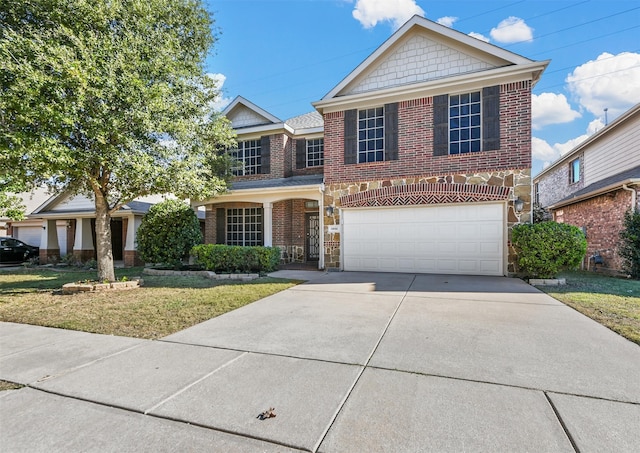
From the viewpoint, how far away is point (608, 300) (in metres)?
6.09

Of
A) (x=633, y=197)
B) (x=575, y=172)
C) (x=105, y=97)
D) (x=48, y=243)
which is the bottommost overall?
(x=48, y=243)

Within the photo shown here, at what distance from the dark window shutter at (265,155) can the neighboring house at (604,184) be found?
1169cm

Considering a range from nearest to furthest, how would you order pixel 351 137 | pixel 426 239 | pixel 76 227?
pixel 426 239 → pixel 351 137 → pixel 76 227

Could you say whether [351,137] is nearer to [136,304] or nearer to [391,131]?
[391,131]

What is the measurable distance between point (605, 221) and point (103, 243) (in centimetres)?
1546

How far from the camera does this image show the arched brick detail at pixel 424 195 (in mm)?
9188

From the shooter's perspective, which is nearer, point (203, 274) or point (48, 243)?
point (203, 274)

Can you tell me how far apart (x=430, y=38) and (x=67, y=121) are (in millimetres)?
9911

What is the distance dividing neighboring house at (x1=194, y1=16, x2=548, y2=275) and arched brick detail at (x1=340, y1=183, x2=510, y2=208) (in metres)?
0.03

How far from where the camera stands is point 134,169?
7293 mm

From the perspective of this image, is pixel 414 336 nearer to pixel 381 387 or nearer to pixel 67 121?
pixel 381 387

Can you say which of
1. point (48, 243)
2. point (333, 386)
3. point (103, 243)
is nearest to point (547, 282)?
point (333, 386)

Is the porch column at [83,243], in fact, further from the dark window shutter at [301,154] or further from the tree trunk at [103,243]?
the dark window shutter at [301,154]

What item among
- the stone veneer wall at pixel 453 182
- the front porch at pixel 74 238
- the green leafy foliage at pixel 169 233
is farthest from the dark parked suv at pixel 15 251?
the stone veneer wall at pixel 453 182
